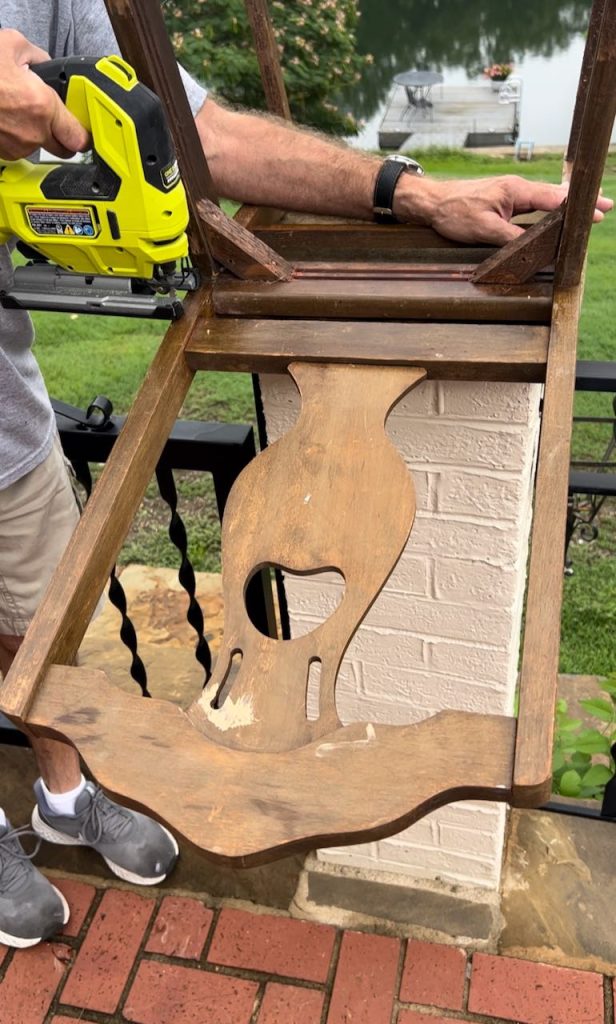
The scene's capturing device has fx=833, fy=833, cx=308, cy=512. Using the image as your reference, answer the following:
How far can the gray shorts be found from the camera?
5.20 ft

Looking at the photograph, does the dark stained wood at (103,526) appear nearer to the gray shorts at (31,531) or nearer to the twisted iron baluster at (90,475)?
the twisted iron baluster at (90,475)

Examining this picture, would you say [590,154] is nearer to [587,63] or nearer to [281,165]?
[587,63]

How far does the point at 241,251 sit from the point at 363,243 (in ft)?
0.76

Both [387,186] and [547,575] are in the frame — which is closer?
[547,575]

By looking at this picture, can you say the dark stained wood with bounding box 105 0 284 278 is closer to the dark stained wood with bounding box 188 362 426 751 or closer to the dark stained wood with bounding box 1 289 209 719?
the dark stained wood with bounding box 1 289 209 719

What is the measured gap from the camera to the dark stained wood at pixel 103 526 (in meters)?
0.94

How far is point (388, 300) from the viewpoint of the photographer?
1.16 m

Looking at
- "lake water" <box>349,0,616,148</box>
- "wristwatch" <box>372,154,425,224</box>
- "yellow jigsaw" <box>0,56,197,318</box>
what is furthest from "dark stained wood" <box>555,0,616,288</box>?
"lake water" <box>349,0,616,148</box>

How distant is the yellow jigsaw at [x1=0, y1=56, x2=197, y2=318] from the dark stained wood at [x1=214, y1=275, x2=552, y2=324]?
0.09 m

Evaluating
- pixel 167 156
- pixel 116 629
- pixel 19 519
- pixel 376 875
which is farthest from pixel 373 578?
pixel 116 629

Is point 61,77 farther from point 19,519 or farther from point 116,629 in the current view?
point 116,629

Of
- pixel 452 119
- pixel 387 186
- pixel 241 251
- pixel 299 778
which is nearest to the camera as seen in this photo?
pixel 299 778

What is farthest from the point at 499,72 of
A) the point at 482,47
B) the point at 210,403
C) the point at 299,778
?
the point at 299,778

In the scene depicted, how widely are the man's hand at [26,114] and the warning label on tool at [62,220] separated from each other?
70 millimetres
